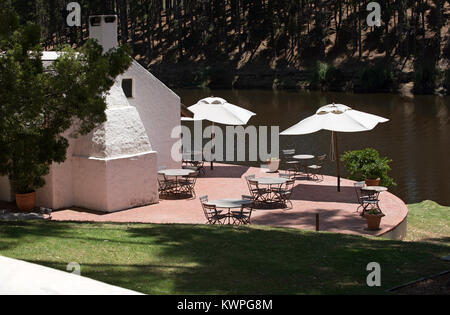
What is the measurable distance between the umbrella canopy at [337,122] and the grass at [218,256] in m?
5.53

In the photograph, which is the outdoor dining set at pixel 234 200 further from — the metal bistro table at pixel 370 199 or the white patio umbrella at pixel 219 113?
the metal bistro table at pixel 370 199

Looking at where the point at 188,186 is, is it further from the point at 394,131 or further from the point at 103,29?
the point at 394,131

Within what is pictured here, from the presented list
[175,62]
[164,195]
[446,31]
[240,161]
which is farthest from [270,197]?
[175,62]

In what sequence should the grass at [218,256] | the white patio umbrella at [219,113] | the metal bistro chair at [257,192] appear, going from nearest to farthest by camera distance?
the grass at [218,256] → the metal bistro chair at [257,192] → the white patio umbrella at [219,113]

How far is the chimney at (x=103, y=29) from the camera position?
62.1 ft

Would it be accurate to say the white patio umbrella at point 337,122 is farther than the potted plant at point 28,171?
Yes

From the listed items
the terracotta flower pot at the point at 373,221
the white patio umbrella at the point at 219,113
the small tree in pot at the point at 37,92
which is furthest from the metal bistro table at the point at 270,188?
the small tree in pot at the point at 37,92

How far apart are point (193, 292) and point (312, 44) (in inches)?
2460

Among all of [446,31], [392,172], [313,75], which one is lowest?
[392,172]

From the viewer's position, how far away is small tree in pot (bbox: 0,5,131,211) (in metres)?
12.4

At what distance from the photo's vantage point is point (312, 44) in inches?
2721

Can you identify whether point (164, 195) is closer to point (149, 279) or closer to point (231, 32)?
point (149, 279)

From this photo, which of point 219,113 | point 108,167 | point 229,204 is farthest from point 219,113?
point 229,204

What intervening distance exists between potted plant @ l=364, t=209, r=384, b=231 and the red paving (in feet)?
0.50
